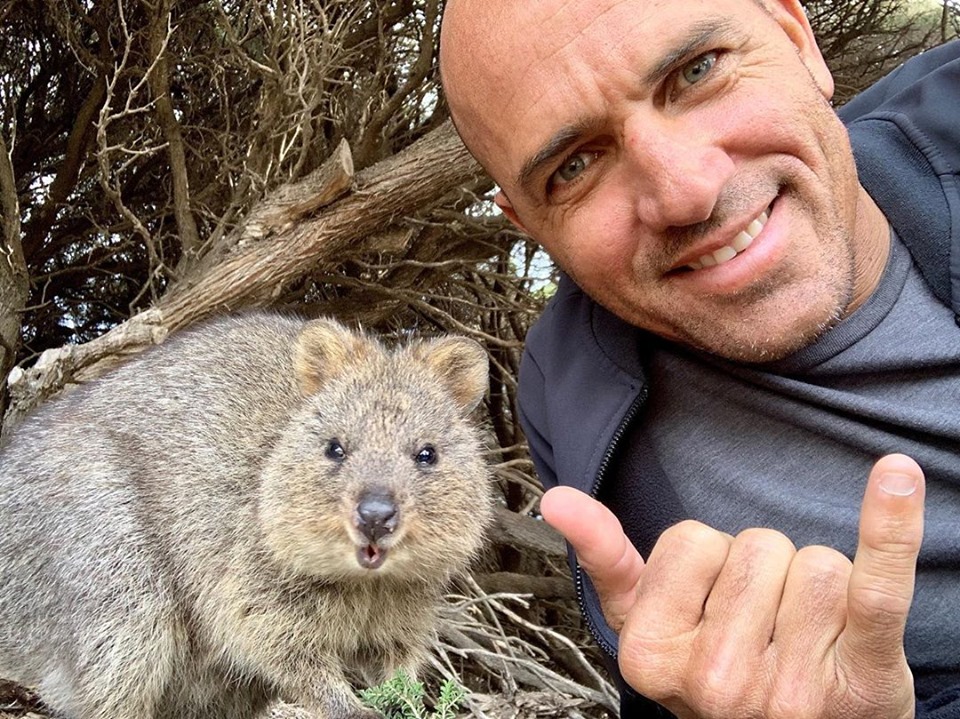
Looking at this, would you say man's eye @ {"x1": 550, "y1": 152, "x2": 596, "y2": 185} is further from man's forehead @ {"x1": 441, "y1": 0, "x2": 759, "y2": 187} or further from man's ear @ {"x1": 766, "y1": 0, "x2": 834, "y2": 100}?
man's ear @ {"x1": 766, "y1": 0, "x2": 834, "y2": 100}

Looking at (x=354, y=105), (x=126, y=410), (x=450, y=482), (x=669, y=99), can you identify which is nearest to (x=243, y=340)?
(x=126, y=410)

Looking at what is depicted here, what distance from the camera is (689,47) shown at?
2.28 metres

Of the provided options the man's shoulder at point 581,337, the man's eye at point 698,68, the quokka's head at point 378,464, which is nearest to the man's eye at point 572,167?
the man's eye at point 698,68

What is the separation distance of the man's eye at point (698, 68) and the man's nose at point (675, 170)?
0.12 m

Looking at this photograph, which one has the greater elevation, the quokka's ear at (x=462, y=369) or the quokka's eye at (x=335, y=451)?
the quokka's eye at (x=335, y=451)

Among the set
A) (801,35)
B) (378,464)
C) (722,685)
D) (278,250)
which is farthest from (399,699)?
(278,250)

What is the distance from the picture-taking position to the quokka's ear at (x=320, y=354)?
2.72 metres

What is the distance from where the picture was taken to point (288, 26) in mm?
4328

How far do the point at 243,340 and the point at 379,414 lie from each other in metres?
0.78

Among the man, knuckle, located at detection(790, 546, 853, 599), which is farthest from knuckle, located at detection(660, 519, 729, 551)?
the man

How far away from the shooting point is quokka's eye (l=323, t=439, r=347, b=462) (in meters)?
2.49

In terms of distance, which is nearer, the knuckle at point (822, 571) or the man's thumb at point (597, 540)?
the knuckle at point (822, 571)

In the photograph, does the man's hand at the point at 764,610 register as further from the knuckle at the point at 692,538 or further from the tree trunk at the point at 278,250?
the tree trunk at the point at 278,250

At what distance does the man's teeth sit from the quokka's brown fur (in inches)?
31.5
